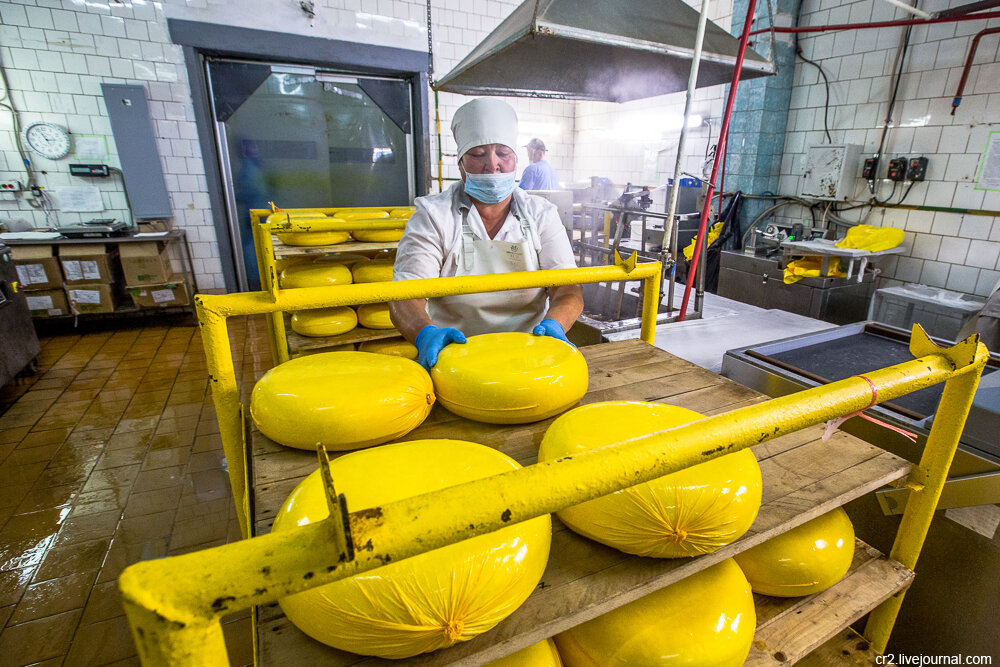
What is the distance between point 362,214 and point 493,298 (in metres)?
2.45

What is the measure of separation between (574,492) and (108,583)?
2.30m

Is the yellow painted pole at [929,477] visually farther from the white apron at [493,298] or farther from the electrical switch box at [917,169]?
the electrical switch box at [917,169]

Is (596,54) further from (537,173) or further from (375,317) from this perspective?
(537,173)

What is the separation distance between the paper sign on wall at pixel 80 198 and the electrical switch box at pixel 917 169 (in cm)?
748

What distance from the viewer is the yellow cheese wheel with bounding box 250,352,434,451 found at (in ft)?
2.96

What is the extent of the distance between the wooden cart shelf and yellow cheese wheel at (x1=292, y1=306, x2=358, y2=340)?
2.36 meters

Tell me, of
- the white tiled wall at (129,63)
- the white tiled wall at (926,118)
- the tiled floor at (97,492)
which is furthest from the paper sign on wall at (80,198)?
the white tiled wall at (926,118)

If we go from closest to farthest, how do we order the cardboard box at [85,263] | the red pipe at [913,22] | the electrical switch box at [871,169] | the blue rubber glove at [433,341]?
1. the blue rubber glove at [433,341]
2. the red pipe at [913,22]
3. the electrical switch box at [871,169]
4. the cardboard box at [85,263]

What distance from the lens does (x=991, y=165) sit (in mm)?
3529

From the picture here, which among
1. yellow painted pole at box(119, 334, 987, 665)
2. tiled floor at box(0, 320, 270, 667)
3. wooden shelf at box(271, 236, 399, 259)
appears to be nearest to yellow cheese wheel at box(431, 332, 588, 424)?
yellow painted pole at box(119, 334, 987, 665)

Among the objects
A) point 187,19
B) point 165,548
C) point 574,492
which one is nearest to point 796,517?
point 574,492

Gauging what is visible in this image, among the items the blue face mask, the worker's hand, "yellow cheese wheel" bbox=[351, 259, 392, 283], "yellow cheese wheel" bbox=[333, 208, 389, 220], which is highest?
the blue face mask

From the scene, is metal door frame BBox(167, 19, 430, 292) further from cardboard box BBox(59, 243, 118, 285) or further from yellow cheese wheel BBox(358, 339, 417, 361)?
yellow cheese wheel BBox(358, 339, 417, 361)

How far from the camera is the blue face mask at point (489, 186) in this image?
171 centimetres
